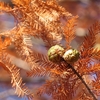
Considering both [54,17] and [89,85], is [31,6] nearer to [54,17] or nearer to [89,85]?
[54,17]

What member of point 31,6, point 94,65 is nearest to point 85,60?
point 94,65

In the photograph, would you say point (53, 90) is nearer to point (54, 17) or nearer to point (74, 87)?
point (74, 87)

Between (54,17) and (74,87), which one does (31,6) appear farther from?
(74,87)

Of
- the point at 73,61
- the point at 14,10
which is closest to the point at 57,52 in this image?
the point at 73,61

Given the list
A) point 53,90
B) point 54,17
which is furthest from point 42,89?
point 54,17
